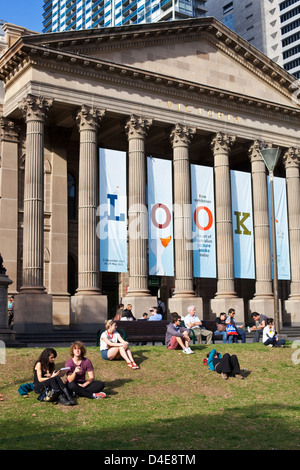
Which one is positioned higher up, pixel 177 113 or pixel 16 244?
pixel 177 113

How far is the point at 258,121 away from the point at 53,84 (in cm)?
1429

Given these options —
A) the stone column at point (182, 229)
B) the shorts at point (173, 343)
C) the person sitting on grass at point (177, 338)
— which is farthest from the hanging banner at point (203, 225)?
the shorts at point (173, 343)

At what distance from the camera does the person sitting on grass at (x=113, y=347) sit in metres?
16.6

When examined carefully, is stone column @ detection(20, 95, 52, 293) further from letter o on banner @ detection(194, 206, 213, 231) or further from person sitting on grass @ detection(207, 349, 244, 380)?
person sitting on grass @ detection(207, 349, 244, 380)

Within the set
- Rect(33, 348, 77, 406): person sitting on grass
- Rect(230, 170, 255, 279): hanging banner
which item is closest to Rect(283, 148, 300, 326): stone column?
Rect(230, 170, 255, 279): hanging banner

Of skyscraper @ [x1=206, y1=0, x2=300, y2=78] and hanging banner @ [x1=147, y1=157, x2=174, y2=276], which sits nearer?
hanging banner @ [x1=147, y1=157, x2=174, y2=276]

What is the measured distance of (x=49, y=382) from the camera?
1322cm

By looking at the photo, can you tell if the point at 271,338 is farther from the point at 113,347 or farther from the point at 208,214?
the point at 208,214

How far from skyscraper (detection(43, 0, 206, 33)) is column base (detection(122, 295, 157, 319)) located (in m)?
91.7

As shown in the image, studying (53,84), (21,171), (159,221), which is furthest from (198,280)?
(53,84)

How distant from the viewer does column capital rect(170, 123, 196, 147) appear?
114 ft

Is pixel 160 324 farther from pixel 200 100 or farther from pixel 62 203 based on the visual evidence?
pixel 200 100

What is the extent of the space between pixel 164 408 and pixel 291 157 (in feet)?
98.2

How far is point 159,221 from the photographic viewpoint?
32812mm
